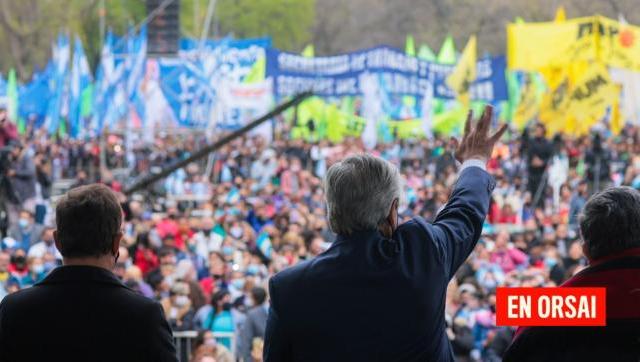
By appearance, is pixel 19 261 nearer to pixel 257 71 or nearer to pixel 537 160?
pixel 537 160

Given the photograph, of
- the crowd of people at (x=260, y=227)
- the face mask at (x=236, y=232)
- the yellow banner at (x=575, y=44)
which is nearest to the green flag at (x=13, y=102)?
the crowd of people at (x=260, y=227)

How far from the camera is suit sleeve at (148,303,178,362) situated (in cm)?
Result: 286

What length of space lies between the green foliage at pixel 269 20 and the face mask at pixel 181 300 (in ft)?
174

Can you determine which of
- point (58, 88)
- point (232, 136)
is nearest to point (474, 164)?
point (232, 136)

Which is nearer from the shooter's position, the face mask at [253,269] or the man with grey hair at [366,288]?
the man with grey hair at [366,288]

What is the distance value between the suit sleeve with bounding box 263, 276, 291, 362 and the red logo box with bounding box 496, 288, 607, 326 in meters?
0.66

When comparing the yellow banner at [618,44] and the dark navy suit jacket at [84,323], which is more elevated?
the yellow banner at [618,44]

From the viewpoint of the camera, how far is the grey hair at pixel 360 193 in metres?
2.90

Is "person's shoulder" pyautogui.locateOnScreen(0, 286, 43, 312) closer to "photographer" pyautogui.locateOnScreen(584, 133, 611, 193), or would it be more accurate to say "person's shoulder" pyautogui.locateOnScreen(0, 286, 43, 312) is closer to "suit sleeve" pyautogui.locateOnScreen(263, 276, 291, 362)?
"suit sleeve" pyautogui.locateOnScreen(263, 276, 291, 362)

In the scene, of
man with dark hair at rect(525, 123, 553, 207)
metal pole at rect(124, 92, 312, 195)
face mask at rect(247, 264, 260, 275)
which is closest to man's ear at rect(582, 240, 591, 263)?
metal pole at rect(124, 92, 312, 195)

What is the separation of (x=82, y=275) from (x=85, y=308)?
78 mm

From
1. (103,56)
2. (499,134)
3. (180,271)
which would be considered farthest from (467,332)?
(103,56)

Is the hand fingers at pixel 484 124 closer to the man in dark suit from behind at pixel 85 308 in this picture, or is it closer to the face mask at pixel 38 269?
the man in dark suit from behind at pixel 85 308

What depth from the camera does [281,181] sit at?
21.7 meters
